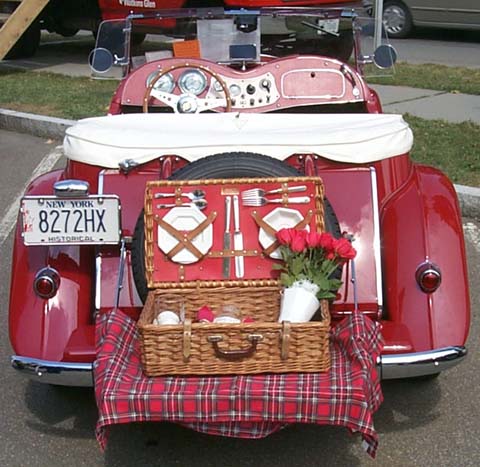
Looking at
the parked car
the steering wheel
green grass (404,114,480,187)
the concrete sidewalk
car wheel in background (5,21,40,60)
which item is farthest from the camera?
the parked car

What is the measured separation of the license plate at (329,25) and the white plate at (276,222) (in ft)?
7.07

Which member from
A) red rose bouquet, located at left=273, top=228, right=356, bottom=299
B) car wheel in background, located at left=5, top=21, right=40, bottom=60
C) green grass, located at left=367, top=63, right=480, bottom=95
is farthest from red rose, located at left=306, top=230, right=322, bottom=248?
car wheel in background, located at left=5, top=21, right=40, bottom=60

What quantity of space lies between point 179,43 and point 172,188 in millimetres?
1899

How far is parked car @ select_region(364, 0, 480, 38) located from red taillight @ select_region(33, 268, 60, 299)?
462 inches

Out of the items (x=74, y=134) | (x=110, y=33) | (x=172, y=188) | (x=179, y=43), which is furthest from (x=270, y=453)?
(x=110, y=33)

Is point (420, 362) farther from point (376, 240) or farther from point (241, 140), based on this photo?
point (241, 140)

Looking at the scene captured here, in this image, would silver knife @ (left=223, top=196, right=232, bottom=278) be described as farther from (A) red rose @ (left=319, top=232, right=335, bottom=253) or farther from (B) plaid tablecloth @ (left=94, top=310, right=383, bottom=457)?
(B) plaid tablecloth @ (left=94, top=310, right=383, bottom=457)

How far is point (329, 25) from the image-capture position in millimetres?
5035

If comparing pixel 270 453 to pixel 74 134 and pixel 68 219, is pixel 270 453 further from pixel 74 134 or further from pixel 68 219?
pixel 74 134

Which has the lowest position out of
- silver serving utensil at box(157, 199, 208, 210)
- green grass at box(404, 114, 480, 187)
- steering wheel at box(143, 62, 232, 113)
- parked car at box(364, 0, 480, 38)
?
parked car at box(364, 0, 480, 38)

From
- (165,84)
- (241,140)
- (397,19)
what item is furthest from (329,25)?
(397,19)

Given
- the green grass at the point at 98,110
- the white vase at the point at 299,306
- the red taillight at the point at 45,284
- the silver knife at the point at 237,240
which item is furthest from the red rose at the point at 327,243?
the green grass at the point at 98,110

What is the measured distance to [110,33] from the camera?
5047 mm

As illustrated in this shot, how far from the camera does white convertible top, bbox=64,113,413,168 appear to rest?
353cm
